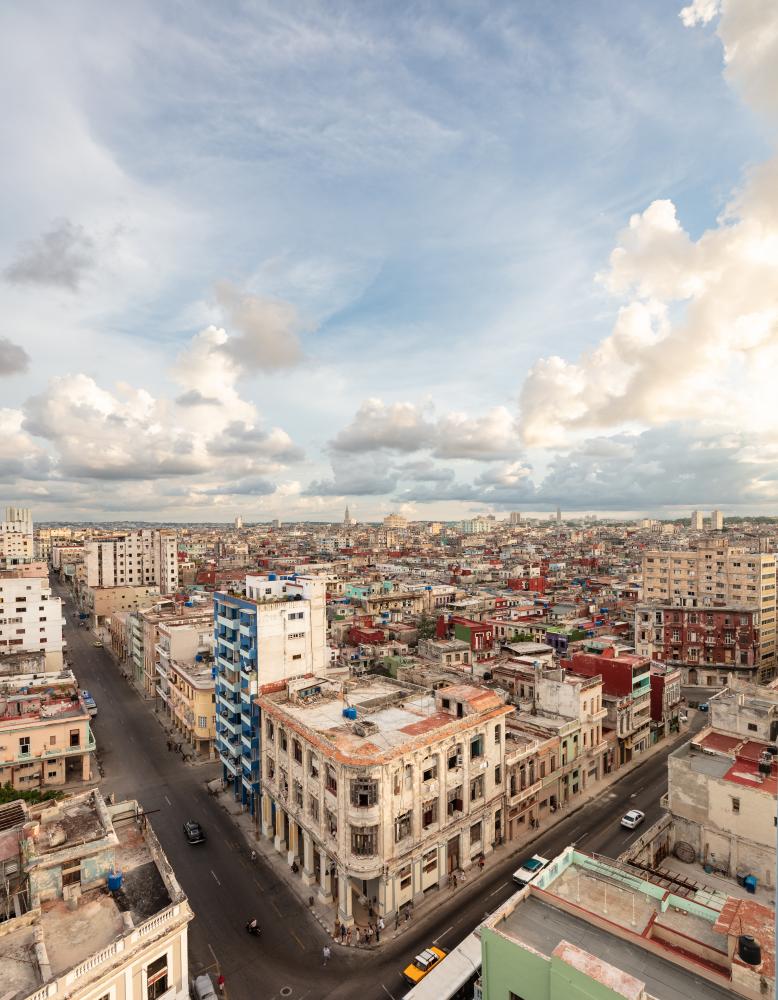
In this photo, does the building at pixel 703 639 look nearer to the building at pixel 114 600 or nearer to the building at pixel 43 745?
the building at pixel 43 745

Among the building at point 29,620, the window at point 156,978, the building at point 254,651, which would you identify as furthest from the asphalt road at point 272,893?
the building at point 29,620

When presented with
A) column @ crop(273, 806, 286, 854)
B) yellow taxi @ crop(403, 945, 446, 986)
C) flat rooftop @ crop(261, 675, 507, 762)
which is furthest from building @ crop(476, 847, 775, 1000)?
column @ crop(273, 806, 286, 854)

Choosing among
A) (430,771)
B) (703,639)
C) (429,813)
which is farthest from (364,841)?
(703,639)

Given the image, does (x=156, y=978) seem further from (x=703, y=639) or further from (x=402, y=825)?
(x=703, y=639)

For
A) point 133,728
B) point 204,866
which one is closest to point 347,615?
point 133,728

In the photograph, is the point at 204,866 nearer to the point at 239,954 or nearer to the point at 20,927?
the point at 239,954
